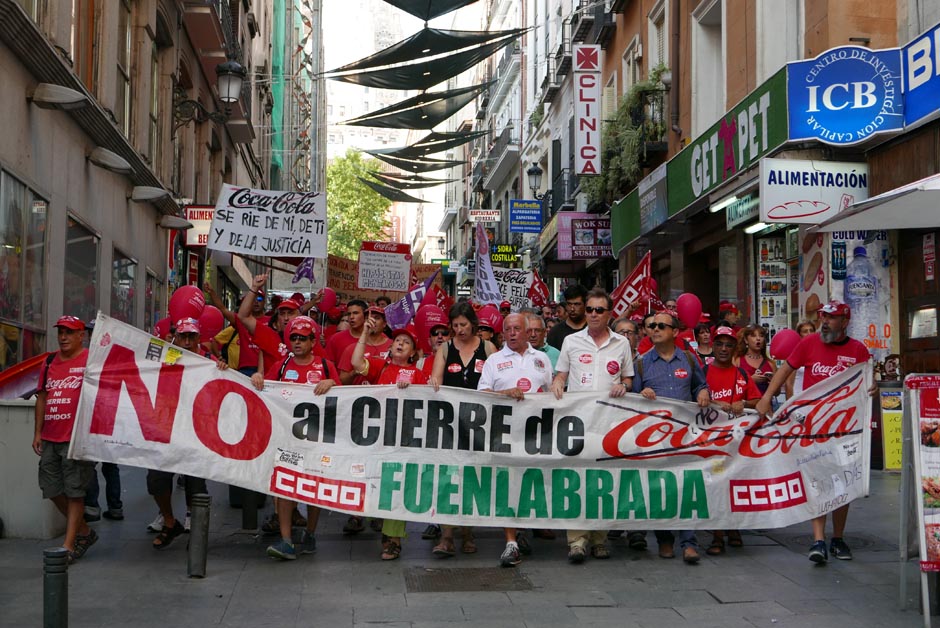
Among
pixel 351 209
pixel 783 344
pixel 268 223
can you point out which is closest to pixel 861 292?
pixel 783 344

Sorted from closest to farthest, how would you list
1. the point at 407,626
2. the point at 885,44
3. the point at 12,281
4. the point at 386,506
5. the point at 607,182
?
the point at 407,626 < the point at 386,506 < the point at 12,281 < the point at 885,44 < the point at 607,182

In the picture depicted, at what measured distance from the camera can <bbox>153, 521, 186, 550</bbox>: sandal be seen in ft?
26.7

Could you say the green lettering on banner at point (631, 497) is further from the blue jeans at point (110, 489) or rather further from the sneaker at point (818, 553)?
the blue jeans at point (110, 489)

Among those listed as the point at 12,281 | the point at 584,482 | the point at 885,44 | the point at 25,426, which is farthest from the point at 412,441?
the point at 885,44

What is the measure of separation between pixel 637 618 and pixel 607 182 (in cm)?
1838

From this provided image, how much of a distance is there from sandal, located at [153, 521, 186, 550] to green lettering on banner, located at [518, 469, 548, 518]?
8.64 ft

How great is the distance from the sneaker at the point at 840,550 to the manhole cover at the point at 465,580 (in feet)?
7.59

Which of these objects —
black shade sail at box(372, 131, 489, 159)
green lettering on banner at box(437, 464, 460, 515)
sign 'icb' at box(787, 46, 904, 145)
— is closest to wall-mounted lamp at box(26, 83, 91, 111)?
green lettering on banner at box(437, 464, 460, 515)

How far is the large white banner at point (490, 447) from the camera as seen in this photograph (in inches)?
302

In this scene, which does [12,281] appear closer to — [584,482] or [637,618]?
[584,482]

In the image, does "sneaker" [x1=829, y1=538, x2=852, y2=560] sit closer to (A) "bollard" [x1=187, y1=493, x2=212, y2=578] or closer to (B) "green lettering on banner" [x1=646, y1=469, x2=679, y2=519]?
(B) "green lettering on banner" [x1=646, y1=469, x2=679, y2=519]

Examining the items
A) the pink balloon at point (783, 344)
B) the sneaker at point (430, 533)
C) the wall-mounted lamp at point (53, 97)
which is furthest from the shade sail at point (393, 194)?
the sneaker at point (430, 533)

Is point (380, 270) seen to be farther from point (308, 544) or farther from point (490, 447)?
point (490, 447)

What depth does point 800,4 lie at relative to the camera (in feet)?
48.3
